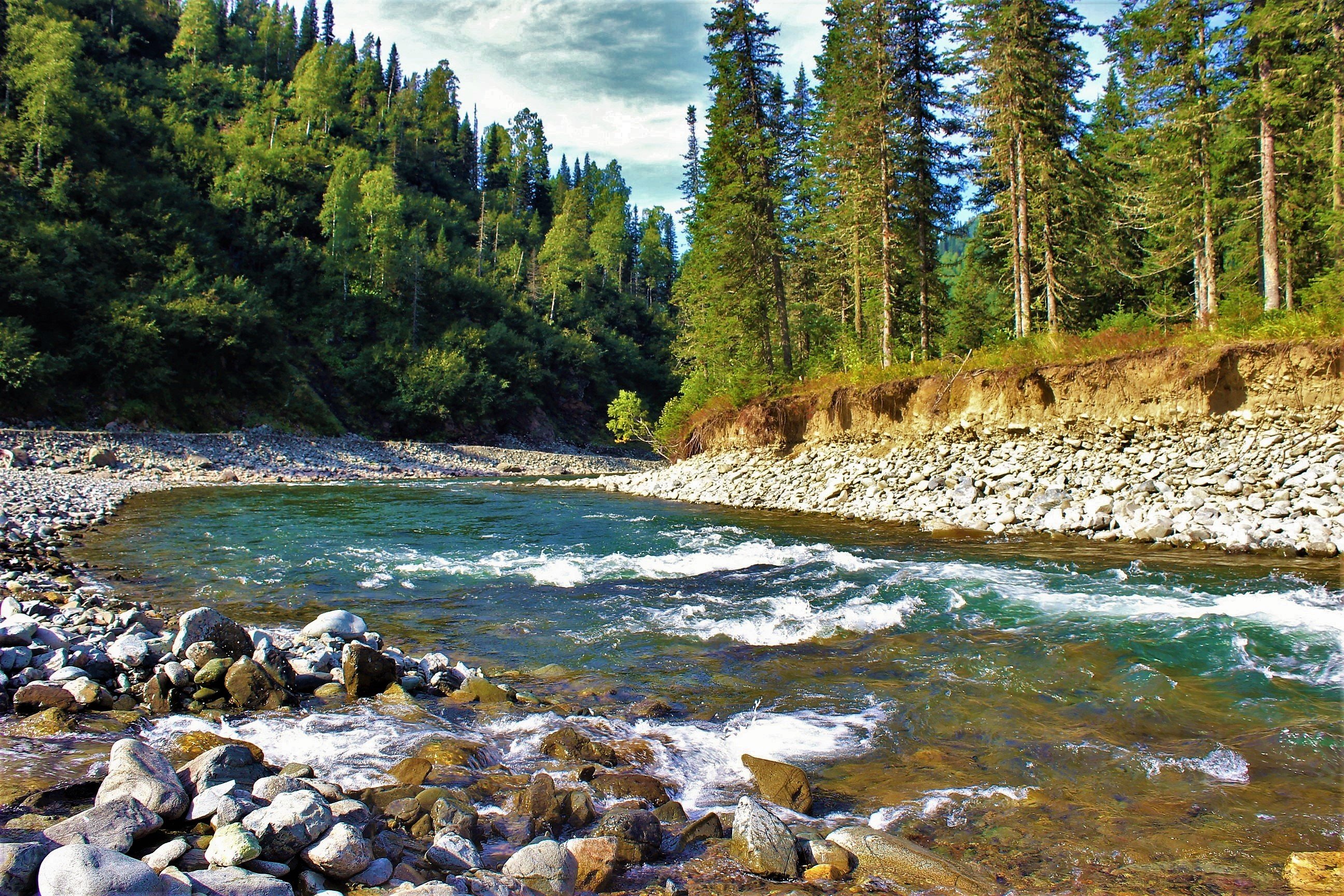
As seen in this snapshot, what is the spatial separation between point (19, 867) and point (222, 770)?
4.09 feet

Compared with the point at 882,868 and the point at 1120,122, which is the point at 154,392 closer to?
the point at 882,868

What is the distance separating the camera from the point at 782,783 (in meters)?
4.53

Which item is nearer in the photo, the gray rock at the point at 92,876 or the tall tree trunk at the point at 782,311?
the gray rock at the point at 92,876

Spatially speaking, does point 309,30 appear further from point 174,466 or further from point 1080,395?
point 1080,395

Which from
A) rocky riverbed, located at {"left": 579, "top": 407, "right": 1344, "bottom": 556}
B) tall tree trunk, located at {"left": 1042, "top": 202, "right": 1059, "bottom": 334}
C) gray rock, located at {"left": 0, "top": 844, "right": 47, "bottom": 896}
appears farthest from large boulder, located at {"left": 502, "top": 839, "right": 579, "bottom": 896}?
tall tree trunk, located at {"left": 1042, "top": 202, "right": 1059, "bottom": 334}

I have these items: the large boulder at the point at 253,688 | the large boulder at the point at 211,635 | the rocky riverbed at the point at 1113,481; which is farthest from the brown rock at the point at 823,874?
the rocky riverbed at the point at 1113,481

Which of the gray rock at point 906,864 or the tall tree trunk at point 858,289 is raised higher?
the tall tree trunk at point 858,289

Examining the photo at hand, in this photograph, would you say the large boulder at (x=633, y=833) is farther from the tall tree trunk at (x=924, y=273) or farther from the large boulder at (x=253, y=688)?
the tall tree trunk at (x=924, y=273)

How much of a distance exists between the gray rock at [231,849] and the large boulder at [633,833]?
1671 millimetres

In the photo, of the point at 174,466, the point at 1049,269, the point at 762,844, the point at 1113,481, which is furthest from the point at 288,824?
the point at 174,466

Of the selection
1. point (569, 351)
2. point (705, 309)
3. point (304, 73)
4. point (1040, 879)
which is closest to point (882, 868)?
point (1040, 879)

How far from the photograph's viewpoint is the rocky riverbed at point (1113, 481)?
1203 centimetres

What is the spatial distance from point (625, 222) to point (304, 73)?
144ft

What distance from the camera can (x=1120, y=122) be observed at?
32062mm
